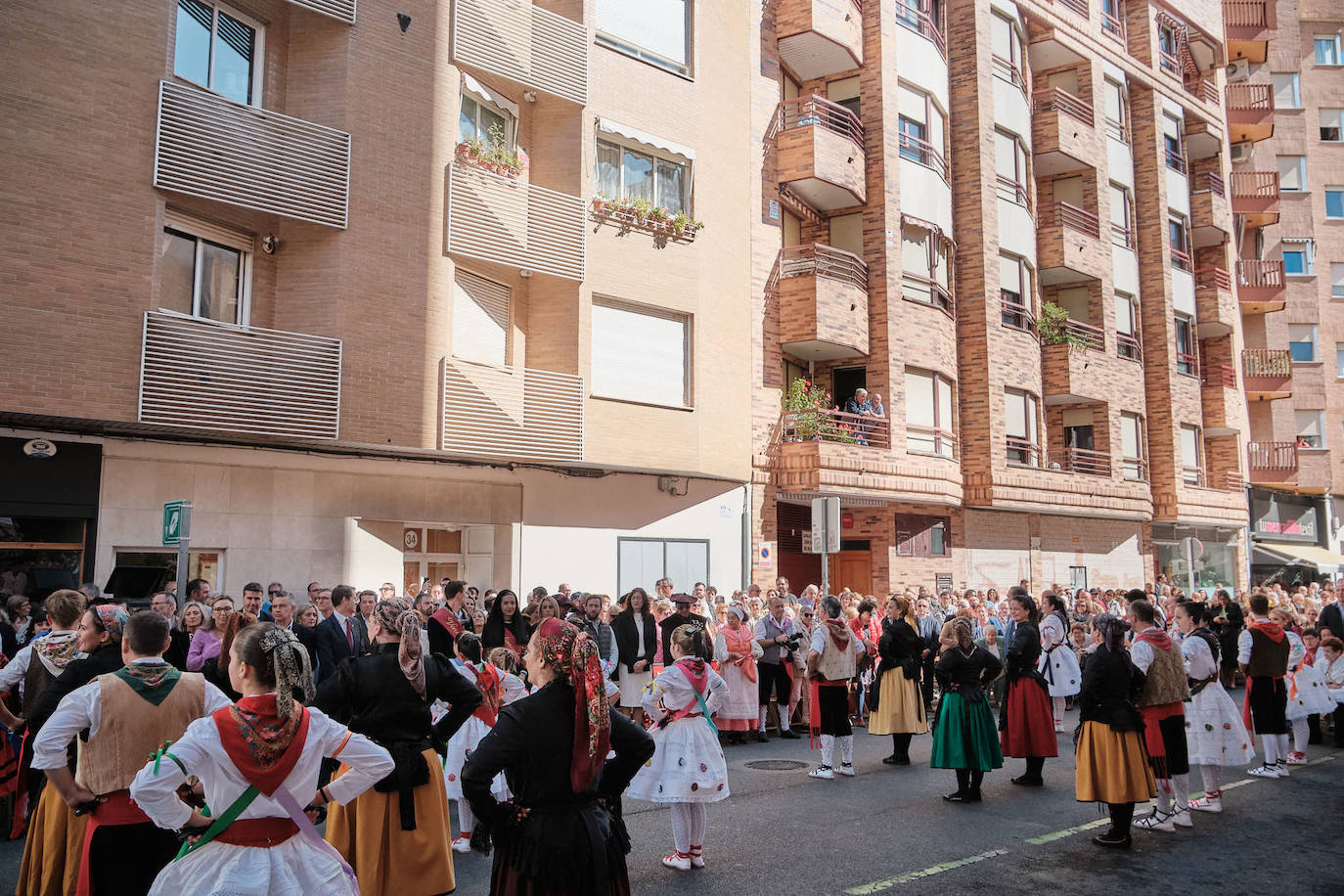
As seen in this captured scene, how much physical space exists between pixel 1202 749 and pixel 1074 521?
21.6 meters

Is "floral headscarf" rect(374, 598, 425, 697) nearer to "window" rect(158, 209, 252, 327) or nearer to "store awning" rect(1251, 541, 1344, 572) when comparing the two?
"window" rect(158, 209, 252, 327)

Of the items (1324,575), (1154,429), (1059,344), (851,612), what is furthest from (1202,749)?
(1324,575)

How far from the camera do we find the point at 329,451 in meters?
16.4

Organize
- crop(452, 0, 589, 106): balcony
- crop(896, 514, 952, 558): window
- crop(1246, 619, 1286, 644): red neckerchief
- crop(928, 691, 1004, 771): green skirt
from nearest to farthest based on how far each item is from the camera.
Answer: crop(928, 691, 1004, 771): green skirt
crop(1246, 619, 1286, 644): red neckerchief
crop(452, 0, 589, 106): balcony
crop(896, 514, 952, 558): window

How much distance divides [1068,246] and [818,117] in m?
10.4

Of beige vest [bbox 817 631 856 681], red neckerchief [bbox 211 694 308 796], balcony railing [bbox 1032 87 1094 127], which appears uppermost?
balcony railing [bbox 1032 87 1094 127]

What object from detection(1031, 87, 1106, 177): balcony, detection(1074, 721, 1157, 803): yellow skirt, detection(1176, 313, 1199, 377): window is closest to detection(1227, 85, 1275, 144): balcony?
detection(1176, 313, 1199, 377): window

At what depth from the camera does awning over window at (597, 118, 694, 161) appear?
20047 mm

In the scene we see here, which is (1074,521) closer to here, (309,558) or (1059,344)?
(1059,344)

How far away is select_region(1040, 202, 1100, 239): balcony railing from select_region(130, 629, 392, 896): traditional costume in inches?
1147

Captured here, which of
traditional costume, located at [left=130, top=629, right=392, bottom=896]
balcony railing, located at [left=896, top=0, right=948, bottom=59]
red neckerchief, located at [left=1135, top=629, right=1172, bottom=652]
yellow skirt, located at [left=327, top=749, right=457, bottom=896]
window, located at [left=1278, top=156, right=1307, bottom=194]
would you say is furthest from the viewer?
window, located at [left=1278, top=156, right=1307, bottom=194]

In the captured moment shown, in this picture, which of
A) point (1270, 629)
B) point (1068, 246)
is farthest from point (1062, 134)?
point (1270, 629)

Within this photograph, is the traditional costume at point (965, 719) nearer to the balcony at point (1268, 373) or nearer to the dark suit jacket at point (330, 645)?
the dark suit jacket at point (330, 645)

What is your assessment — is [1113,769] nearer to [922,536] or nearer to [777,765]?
[777,765]
